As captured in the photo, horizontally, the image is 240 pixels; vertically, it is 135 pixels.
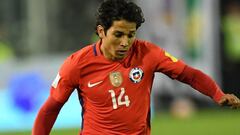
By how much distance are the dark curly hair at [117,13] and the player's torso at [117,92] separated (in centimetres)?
30

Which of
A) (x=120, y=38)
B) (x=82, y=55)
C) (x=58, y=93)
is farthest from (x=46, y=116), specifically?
(x=120, y=38)

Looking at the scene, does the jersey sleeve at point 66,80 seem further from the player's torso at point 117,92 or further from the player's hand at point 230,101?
A: the player's hand at point 230,101

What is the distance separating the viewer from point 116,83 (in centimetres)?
651

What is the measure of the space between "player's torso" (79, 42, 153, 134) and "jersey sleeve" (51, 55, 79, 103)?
73 millimetres

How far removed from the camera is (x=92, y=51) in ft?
21.7

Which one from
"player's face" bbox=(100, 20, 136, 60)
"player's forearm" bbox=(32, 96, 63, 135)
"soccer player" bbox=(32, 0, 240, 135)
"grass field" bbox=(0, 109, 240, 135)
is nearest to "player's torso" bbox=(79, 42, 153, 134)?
"soccer player" bbox=(32, 0, 240, 135)

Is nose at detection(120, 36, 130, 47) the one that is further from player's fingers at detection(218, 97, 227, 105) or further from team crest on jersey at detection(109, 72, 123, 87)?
player's fingers at detection(218, 97, 227, 105)

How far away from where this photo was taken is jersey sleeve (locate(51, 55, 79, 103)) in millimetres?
6465

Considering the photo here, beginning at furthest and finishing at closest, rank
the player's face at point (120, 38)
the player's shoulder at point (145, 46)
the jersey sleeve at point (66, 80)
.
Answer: the player's shoulder at point (145, 46) < the jersey sleeve at point (66, 80) < the player's face at point (120, 38)

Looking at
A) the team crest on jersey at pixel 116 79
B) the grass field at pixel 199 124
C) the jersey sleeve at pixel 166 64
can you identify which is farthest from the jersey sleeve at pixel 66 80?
the grass field at pixel 199 124

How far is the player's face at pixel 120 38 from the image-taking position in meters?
6.32

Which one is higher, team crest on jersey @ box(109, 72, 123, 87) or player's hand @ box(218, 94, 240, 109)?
team crest on jersey @ box(109, 72, 123, 87)

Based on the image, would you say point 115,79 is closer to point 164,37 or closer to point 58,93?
point 58,93

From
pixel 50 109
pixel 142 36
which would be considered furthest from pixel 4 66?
pixel 50 109
